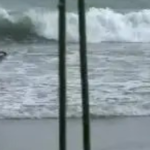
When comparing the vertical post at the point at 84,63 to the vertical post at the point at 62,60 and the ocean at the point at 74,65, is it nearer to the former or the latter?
the vertical post at the point at 62,60

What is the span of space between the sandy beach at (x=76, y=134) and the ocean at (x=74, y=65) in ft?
1.03

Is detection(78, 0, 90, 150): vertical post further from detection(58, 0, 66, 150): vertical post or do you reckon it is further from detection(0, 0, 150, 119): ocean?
detection(0, 0, 150, 119): ocean

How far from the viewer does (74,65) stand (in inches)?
442

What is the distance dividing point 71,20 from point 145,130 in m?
13.7

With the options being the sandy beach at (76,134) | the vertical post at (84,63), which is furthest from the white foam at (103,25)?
the vertical post at (84,63)

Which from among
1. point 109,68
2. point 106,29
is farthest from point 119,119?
point 106,29

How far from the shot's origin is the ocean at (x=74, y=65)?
784cm

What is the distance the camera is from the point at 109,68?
10734mm

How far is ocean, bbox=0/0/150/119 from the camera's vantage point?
784 centimetres

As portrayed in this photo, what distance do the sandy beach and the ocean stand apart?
315 mm

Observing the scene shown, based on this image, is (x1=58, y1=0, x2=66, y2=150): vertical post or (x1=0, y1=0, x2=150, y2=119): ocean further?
(x1=0, y1=0, x2=150, y2=119): ocean

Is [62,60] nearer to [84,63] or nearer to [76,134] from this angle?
[84,63]

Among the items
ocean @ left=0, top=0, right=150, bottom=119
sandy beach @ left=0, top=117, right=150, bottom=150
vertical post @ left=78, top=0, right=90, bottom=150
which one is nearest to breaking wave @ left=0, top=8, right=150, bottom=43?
ocean @ left=0, top=0, right=150, bottom=119

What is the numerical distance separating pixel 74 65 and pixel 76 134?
495 cm
